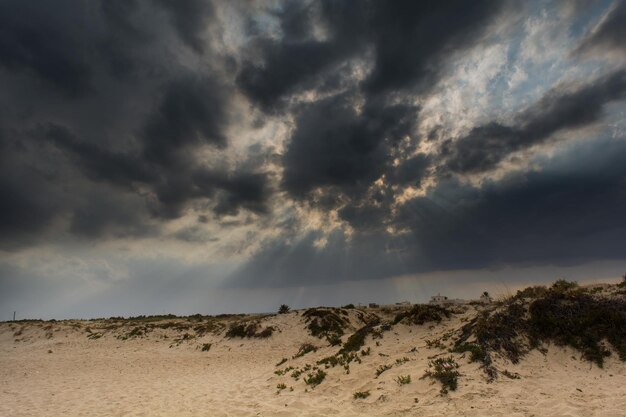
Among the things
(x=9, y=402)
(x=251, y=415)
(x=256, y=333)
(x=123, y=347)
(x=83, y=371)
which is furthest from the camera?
(x=123, y=347)

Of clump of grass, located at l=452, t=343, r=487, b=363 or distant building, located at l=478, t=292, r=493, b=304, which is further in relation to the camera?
distant building, located at l=478, t=292, r=493, b=304

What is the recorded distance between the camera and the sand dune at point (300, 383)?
466 inches

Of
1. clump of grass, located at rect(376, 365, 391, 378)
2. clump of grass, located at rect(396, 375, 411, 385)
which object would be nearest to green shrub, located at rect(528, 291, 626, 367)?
clump of grass, located at rect(396, 375, 411, 385)

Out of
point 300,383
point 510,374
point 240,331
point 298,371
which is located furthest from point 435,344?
point 240,331

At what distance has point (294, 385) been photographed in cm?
1783

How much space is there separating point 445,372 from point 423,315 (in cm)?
1005

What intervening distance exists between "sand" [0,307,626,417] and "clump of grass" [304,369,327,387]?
34 cm

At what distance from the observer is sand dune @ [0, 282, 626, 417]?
11836 millimetres

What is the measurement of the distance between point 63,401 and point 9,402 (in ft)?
11.7

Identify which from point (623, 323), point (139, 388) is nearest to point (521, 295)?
point (623, 323)

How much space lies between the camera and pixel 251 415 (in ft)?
46.4

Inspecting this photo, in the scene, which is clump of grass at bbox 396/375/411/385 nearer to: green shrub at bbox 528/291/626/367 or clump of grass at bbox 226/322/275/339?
green shrub at bbox 528/291/626/367

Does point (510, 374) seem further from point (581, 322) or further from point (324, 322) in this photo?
point (324, 322)

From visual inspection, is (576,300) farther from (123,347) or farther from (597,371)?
(123,347)
